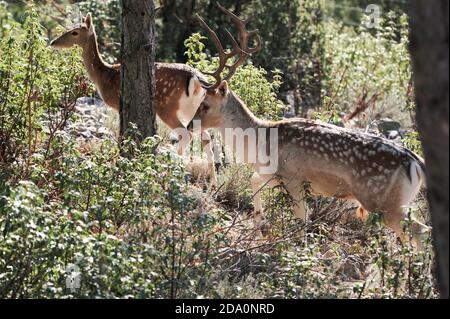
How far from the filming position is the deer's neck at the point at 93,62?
11.5 meters

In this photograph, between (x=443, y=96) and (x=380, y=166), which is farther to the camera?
(x=380, y=166)

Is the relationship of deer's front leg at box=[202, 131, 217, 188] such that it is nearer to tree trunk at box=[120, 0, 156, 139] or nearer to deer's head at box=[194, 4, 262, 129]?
deer's head at box=[194, 4, 262, 129]

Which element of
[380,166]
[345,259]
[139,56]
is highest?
[139,56]

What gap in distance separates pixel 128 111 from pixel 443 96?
4998mm

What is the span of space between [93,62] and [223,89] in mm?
2629

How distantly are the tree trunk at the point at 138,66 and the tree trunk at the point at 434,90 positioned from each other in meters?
4.67

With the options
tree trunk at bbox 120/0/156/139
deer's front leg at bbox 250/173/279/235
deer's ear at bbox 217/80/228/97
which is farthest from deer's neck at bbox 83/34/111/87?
deer's front leg at bbox 250/173/279/235

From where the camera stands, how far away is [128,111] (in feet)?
29.3

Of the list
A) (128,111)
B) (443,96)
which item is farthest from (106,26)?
(443,96)

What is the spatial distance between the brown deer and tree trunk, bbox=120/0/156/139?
2.99 ft

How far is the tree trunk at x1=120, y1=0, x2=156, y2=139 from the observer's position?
877 cm

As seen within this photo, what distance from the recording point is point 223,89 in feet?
31.3
